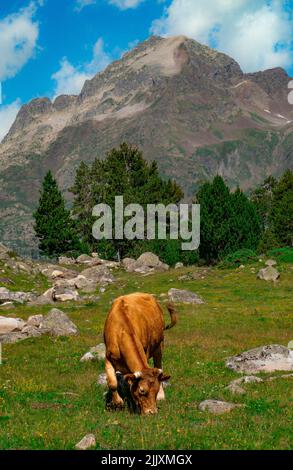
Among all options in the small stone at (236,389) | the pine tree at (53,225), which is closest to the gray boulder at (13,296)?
the small stone at (236,389)

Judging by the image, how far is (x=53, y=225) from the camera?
3669 inches

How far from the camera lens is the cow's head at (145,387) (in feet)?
42.8

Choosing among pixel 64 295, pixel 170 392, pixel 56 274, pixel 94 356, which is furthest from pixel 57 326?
pixel 56 274

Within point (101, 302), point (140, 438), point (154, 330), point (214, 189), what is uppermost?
point (214, 189)

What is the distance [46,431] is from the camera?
1248 centimetres

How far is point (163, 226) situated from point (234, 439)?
288 feet

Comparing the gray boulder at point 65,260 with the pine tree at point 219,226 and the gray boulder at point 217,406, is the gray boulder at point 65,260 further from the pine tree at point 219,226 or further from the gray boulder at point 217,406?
the gray boulder at point 217,406

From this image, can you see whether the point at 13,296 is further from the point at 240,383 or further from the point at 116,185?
the point at 116,185

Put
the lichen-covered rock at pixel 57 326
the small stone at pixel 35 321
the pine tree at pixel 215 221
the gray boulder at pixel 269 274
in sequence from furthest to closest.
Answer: the pine tree at pixel 215 221
the gray boulder at pixel 269 274
the small stone at pixel 35 321
the lichen-covered rock at pixel 57 326

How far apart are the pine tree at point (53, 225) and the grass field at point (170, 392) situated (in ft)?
174

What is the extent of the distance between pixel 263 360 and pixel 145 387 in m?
9.92

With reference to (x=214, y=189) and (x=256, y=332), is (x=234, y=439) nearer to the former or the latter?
(x=256, y=332)
